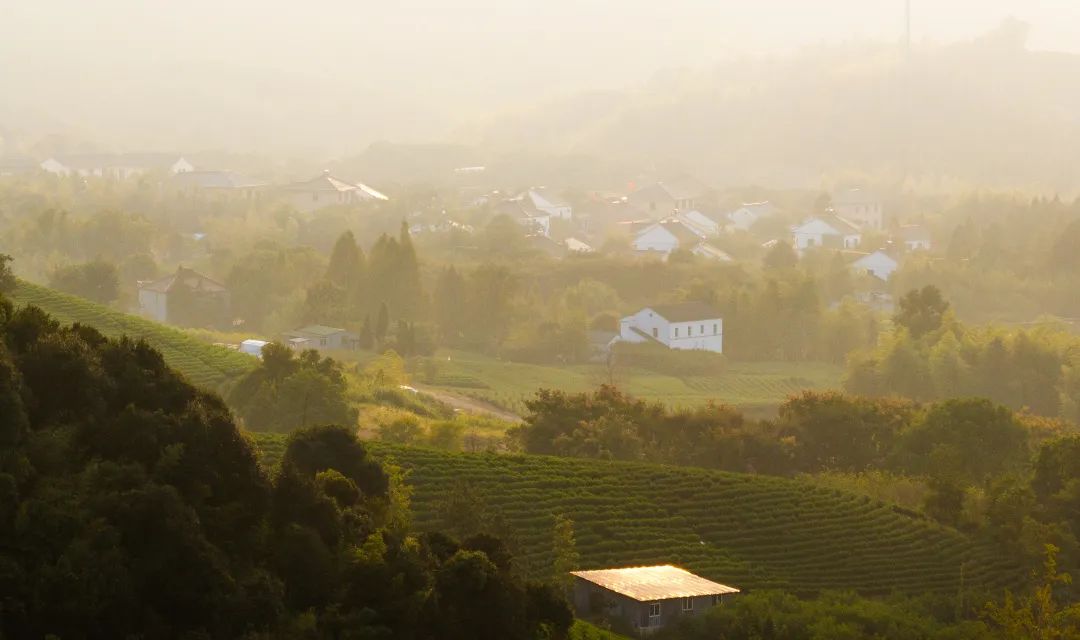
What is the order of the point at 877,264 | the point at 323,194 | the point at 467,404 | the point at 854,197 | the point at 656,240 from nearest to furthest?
the point at 467,404 → the point at 877,264 → the point at 656,240 → the point at 323,194 → the point at 854,197

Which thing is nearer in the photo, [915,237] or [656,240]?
[656,240]

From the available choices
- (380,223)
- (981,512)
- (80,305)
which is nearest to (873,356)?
(981,512)

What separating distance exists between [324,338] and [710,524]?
26.9 metres

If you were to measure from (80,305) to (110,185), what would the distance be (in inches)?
1998

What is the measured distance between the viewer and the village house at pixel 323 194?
95938mm

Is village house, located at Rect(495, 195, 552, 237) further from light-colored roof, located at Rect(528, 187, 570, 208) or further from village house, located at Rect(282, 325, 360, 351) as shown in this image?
village house, located at Rect(282, 325, 360, 351)

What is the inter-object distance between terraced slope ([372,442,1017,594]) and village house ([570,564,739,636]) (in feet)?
A: 5.11

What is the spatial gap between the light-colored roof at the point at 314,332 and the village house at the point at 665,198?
46842mm

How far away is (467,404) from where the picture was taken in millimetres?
48156

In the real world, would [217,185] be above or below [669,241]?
above

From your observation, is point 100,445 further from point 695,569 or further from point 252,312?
point 252,312

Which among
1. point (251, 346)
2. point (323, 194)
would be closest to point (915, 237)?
point (323, 194)

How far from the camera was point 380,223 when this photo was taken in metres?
87.9

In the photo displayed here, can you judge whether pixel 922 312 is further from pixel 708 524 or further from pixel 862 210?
pixel 862 210
